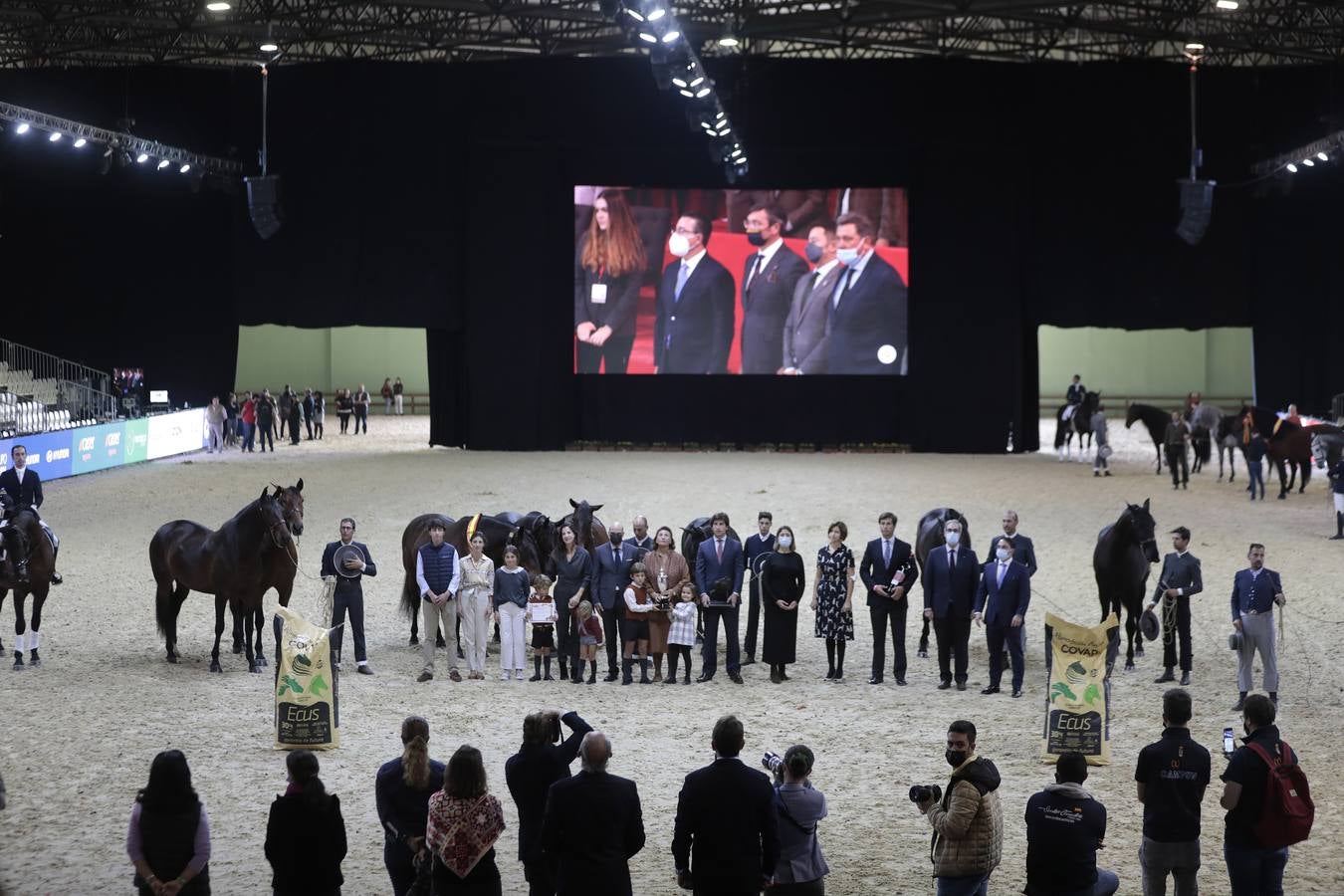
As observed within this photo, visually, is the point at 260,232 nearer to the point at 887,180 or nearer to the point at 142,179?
the point at 142,179

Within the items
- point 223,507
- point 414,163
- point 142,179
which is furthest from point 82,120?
point 223,507

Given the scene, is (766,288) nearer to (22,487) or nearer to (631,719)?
(22,487)

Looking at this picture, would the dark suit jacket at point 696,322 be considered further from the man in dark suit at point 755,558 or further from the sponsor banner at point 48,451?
the man in dark suit at point 755,558

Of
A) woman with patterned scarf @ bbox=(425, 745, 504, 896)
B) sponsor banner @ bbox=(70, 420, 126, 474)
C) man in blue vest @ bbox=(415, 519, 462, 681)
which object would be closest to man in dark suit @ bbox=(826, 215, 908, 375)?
sponsor banner @ bbox=(70, 420, 126, 474)

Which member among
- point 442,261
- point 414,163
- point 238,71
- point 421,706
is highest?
point 238,71

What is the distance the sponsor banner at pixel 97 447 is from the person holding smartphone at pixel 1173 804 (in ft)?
76.3

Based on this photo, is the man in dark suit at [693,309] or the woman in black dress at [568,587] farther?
the man in dark suit at [693,309]

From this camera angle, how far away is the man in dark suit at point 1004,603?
11.0 metres

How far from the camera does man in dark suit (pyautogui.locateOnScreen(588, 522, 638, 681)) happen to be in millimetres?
11492

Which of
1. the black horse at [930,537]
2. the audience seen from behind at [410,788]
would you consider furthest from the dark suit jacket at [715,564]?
the audience seen from behind at [410,788]

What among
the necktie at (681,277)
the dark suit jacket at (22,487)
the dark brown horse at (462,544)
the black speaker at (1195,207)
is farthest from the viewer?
the necktie at (681,277)

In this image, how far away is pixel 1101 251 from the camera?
3111 centimetres

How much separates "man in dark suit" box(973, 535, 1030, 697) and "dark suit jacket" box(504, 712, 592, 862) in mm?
5480

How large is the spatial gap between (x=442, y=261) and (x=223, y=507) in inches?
431
